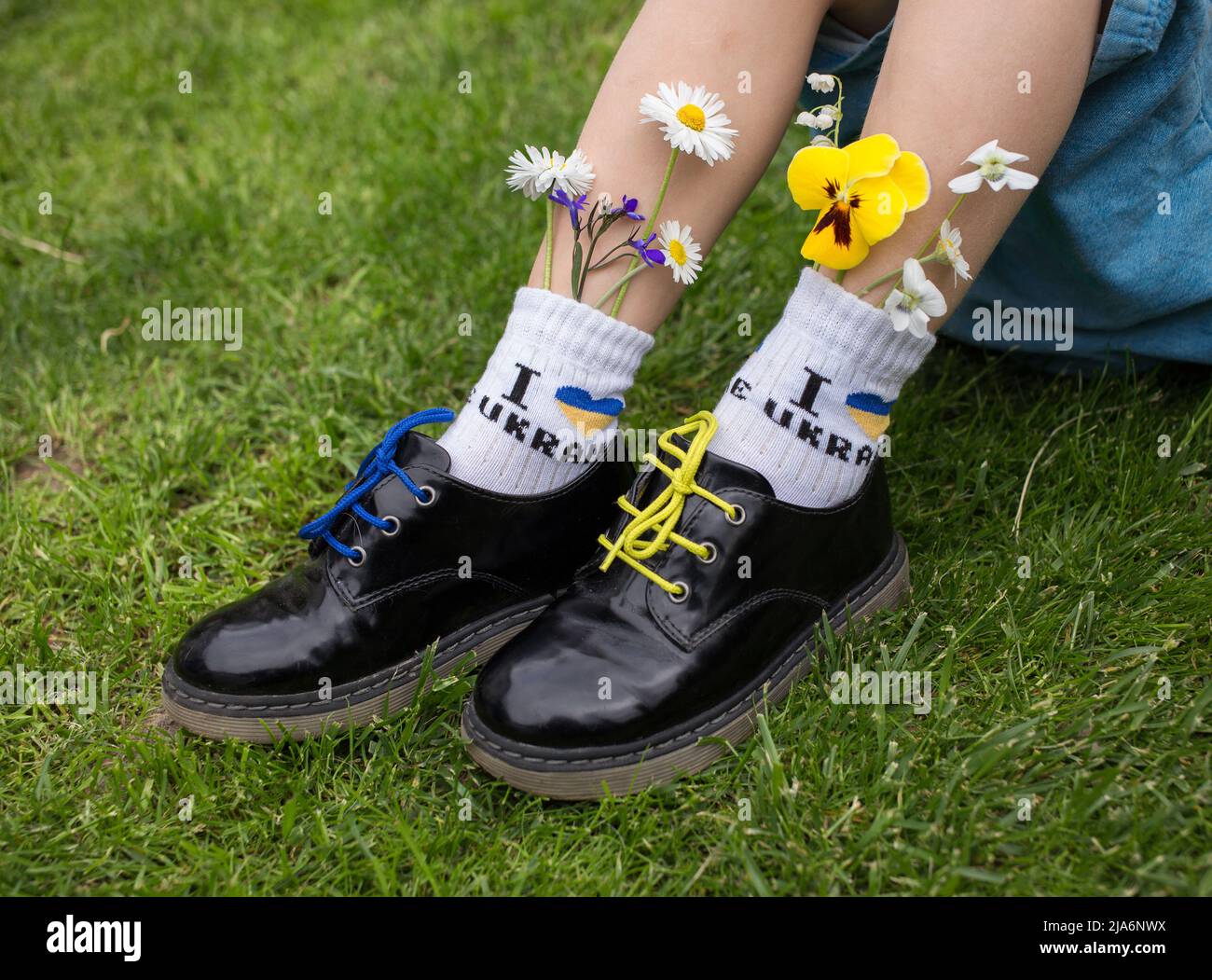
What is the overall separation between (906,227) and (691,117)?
32cm

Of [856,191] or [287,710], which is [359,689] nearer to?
[287,710]

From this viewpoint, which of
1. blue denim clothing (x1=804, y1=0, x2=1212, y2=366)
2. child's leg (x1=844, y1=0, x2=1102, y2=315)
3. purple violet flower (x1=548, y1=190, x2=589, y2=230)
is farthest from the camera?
purple violet flower (x1=548, y1=190, x2=589, y2=230)

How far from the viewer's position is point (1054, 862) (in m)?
1.14

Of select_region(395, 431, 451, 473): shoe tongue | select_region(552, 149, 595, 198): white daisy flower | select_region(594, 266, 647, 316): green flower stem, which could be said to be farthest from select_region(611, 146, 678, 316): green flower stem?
select_region(395, 431, 451, 473): shoe tongue

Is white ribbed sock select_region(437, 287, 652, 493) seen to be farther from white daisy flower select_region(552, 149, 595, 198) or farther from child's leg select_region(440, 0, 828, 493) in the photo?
white daisy flower select_region(552, 149, 595, 198)

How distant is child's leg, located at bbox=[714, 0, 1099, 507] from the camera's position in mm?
1229

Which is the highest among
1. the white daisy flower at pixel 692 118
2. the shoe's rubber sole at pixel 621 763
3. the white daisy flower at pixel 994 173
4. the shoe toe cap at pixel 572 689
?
the white daisy flower at pixel 692 118

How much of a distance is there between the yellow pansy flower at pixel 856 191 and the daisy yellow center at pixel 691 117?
0.47ft

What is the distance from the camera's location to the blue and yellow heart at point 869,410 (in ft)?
4.56

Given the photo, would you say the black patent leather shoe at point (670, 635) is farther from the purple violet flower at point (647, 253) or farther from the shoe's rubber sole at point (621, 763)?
the purple violet flower at point (647, 253)

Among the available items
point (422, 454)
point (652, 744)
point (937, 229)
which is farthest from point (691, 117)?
point (652, 744)

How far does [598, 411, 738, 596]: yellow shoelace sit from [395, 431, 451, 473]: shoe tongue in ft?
0.81

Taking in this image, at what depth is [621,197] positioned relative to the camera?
1.45 meters

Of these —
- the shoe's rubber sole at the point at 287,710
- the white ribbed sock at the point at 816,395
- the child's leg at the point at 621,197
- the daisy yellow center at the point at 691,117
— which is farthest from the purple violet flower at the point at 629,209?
the shoe's rubber sole at the point at 287,710
